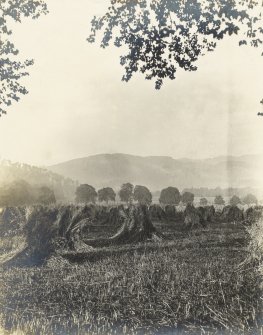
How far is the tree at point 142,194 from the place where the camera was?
28.6 feet

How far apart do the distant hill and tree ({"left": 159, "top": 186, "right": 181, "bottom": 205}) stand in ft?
5.80

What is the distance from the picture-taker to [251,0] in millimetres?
7957

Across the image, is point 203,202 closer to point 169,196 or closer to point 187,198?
point 187,198

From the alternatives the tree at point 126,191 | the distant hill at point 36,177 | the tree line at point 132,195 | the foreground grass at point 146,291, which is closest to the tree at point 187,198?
the tree line at point 132,195

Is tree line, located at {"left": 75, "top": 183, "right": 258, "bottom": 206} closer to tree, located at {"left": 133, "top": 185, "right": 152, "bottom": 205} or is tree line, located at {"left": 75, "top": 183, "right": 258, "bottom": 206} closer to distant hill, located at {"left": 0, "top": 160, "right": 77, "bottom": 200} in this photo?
tree, located at {"left": 133, "top": 185, "right": 152, "bottom": 205}

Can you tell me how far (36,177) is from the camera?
8633 mm

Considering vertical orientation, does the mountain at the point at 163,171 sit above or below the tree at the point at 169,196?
above

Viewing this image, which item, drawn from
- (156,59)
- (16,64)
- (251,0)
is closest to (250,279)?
(156,59)

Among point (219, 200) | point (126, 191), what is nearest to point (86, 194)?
point (126, 191)

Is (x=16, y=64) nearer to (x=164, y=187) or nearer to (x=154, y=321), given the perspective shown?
(x=164, y=187)

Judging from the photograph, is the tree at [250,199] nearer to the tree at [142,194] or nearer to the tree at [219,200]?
the tree at [219,200]

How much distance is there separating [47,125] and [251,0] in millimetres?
4518

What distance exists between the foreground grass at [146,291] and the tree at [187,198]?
0.63 m

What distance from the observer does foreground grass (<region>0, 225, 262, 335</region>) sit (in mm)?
7910
